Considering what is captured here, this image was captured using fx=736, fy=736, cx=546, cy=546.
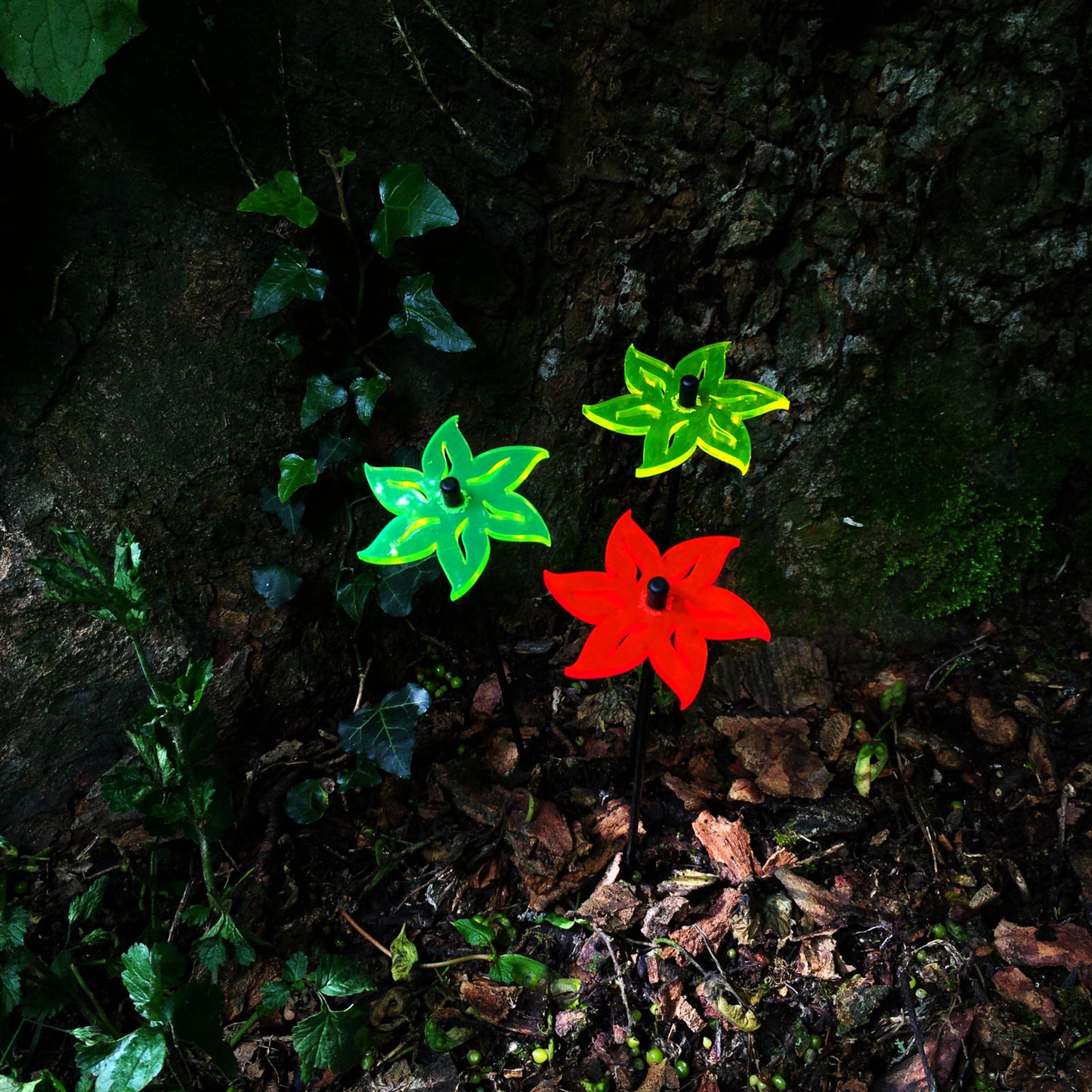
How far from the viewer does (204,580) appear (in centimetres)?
175

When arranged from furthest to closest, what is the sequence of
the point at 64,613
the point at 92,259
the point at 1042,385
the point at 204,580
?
the point at 1042,385
the point at 204,580
the point at 64,613
the point at 92,259

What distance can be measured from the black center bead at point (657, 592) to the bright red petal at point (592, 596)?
8 centimetres

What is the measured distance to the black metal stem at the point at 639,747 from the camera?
142 centimetres

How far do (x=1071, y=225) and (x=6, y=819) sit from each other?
109 inches

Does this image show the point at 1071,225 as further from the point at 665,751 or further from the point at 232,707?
the point at 232,707

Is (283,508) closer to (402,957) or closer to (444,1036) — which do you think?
(402,957)

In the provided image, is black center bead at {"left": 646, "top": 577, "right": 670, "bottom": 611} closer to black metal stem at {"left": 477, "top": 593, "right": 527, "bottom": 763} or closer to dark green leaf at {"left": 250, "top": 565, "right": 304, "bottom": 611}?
black metal stem at {"left": 477, "top": 593, "right": 527, "bottom": 763}

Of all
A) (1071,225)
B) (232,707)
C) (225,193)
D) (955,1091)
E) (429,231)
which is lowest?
(955,1091)

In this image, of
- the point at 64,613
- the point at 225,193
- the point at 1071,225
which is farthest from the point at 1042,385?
the point at 64,613

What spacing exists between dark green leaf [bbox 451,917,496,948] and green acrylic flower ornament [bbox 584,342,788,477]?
3.39 ft

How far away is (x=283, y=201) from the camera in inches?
57.2

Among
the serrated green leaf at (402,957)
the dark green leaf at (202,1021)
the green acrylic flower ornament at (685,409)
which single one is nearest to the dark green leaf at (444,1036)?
the serrated green leaf at (402,957)

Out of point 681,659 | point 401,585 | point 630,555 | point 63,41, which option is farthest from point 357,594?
point 63,41

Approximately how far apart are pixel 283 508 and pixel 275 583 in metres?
0.18
